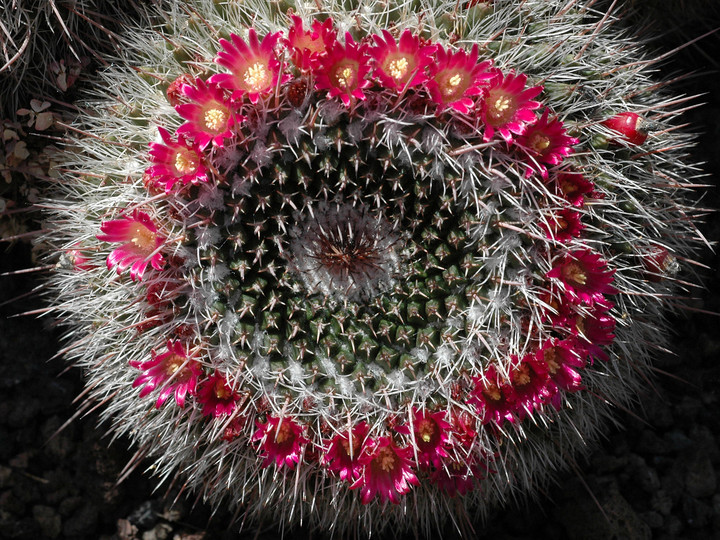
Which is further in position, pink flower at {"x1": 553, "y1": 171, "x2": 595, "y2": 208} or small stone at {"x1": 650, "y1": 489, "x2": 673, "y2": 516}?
small stone at {"x1": 650, "y1": 489, "x2": 673, "y2": 516}

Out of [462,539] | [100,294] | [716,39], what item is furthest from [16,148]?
[716,39]

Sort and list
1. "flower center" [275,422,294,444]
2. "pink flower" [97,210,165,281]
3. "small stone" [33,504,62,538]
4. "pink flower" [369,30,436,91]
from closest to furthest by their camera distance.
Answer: "pink flower" [369,30,436,91], "pink flower" [97,210,165,281], "flower center" [275,422,294,444], "small stone" [33,504,62,538]

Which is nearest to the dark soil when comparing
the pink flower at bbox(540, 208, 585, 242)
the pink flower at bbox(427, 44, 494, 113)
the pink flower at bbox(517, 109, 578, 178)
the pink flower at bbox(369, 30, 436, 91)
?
the pink flower at bbox(540, 208, 585, 242)

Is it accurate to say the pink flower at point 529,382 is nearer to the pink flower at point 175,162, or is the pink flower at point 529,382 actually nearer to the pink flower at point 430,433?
the pink flower at point 430,433

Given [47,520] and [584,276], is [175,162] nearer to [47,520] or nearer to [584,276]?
[584,276]

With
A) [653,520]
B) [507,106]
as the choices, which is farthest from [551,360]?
[653,520]

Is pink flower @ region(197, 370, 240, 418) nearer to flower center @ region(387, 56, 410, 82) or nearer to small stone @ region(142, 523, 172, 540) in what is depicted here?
flower center @ region(387, 56, 410, 82)

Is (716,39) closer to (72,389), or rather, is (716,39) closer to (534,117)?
(534,117)
